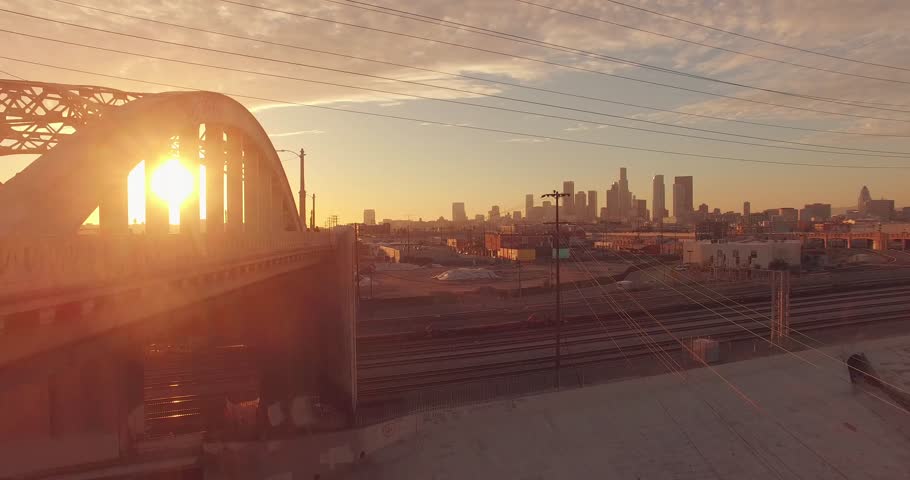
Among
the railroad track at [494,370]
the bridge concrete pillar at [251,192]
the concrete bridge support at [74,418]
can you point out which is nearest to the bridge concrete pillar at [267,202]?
the bridge concrete pillar at [251,192]

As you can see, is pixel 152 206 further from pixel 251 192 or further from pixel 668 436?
pixel 668 436

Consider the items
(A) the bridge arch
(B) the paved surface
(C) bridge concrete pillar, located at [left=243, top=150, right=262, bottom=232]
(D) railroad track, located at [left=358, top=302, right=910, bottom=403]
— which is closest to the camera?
(A) the bridge arch

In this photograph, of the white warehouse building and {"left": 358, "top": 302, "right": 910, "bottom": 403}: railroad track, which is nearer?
{"left": 358, "top": 302, "right": 910, "bottom": 403}: railroad track

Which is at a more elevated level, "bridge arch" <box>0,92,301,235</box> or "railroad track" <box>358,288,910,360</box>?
"bridge arch" <box>0,92,301,235</box>

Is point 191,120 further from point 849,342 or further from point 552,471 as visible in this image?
point 849,342

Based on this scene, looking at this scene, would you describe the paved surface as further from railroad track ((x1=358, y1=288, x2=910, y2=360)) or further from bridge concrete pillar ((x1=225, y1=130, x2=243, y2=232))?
bridge concrete pillar ((x1=225, y1=130, x2=243, y2=232))

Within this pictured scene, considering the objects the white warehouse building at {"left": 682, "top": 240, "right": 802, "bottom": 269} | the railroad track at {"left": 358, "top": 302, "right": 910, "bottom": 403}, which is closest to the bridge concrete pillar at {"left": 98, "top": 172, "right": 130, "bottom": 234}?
the railroad track at {"left": 358, "top": 302, "right": 910, "bottom": 403}

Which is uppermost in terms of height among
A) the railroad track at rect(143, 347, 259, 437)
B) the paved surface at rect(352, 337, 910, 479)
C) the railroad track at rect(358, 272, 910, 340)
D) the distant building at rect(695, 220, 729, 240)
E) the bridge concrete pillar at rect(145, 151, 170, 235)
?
the bridge concrete pillar at rect(145, 151, 170, 235)

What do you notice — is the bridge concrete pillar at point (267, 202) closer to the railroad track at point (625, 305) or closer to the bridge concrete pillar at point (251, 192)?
the bridge concrete pillar at point (251, 192)
